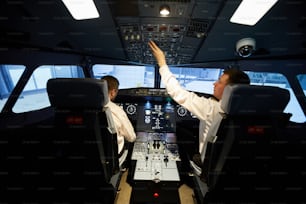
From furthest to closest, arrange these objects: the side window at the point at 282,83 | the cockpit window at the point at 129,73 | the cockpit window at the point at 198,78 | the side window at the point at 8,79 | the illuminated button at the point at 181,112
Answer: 1. the cockpit window at the point at 129,73
2. the cockpit window at the point at 198,78
3. the side window at the point at 282,83
4. the illuminated button at the point at 181,112
5. the side window at the point at 8,79

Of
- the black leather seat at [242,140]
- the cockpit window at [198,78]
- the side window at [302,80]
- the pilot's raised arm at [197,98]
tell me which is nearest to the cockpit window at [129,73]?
the cockpit window at [198,78]

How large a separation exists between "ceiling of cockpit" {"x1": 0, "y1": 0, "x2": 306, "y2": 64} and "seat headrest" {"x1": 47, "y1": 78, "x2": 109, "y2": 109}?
0.67 m

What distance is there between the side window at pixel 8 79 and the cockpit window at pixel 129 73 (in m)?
1.11

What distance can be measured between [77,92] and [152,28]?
1.04m

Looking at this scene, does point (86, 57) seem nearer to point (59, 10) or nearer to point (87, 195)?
point (59, 10)

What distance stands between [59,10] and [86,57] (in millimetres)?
1246

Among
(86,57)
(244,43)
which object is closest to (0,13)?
(86,57)

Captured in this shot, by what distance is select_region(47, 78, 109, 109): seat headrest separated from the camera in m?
1.12

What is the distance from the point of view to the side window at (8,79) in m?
2.04

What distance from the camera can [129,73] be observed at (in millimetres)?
3146

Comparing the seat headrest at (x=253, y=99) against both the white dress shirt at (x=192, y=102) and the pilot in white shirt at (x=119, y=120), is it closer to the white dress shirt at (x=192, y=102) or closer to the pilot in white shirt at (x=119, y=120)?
the white dress shirt at (x=192, y=102)

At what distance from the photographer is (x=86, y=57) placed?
269 cm

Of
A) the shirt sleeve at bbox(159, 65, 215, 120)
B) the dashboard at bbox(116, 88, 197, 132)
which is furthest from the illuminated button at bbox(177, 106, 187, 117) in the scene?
the shirt sleeve at bbox(159, 65, 215, 120)

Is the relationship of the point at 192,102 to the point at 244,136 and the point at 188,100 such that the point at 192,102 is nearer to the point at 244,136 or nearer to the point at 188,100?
the point at 188,100
